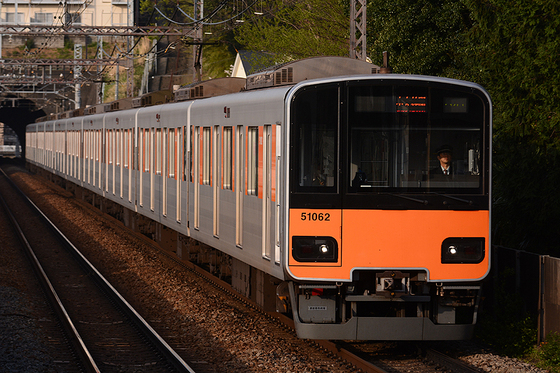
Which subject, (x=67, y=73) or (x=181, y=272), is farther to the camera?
(x=67, y=73)

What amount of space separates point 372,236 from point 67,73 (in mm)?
65336

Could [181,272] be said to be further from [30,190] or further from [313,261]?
[30,190]

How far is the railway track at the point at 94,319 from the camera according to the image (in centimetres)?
892

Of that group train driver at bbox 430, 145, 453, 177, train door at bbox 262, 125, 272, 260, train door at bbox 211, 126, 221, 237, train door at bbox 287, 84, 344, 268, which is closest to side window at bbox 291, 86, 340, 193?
train door at bbox 287, 84, 344, 268

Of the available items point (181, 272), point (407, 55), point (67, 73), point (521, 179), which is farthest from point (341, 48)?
point (67, 73)

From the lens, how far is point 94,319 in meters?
11.3

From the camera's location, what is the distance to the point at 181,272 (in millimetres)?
Result: 14664

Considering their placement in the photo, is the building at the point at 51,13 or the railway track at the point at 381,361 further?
the building at the point at 51,13

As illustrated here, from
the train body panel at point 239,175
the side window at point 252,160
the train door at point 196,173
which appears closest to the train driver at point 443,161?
the train body panel at point 239,175

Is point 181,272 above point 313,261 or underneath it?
underneath

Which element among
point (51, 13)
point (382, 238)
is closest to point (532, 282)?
point (382, 238)

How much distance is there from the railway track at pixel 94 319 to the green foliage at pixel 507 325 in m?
3.40

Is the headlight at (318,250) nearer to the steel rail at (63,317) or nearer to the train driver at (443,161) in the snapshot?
the train driver at (443,161)

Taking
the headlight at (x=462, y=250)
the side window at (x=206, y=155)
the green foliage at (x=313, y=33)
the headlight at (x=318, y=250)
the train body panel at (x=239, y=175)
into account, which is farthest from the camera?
the green foliage at (x=313, y=33)
